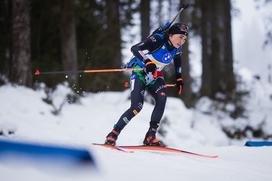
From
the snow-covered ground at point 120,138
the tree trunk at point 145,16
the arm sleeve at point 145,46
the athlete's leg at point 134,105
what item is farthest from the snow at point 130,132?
the tree trunk at point 145,16

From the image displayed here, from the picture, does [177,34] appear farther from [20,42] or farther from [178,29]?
[20,42]

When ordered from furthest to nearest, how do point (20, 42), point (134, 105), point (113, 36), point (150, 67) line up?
point (113, 36) → point (20, 42) → point (134, 105) → point (150, 67)

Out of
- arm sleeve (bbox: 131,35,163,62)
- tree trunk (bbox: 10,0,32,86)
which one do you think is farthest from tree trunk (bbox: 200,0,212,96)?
arm sleeve (bbox: 131,35,163,62)

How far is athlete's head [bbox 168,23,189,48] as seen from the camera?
19.3 feet

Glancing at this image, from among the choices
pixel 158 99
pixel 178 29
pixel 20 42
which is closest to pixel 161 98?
pixel 158 99

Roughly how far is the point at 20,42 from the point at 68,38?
2.57 metres

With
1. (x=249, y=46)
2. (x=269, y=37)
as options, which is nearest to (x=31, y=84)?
(x=269, y=37)

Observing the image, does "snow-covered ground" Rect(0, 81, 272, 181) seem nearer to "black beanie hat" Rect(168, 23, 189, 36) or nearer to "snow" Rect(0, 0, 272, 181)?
"snow" Rect(0, 0, 272, 181)

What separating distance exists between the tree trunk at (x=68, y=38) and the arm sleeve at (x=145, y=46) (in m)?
6.25

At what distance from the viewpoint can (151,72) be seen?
5.80 meters

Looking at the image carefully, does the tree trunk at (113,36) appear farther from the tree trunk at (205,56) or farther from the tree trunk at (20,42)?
the tree trunk at (205,56)

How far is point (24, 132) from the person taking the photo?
766cm

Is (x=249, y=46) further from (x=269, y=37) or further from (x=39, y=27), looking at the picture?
(x=39, y=27)

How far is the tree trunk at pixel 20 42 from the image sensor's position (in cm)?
952
